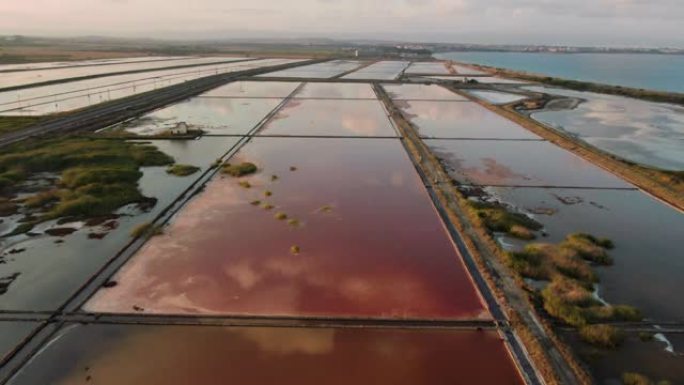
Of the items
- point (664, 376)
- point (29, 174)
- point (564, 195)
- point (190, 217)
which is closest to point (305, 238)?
point (190, 217)

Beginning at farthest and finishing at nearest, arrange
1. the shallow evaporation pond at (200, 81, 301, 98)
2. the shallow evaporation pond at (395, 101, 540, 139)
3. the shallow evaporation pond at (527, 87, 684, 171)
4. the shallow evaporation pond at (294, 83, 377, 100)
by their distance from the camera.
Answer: the shallow evaporation pond at (294, 83, 377, 100)
the shallow evaporation pond at (200, 81, 301, 98)
the shallow evaporation pond at (395, 101, 540, 139)
the shallow evaporation pond at (527, 87, 684, 171)

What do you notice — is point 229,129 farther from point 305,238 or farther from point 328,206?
point 305,238

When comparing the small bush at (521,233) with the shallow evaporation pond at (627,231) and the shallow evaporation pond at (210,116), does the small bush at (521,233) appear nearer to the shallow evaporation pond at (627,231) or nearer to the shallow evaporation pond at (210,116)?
the shallow evaporation pond at (627,231)

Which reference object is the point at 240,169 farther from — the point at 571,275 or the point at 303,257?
the point at 571,275

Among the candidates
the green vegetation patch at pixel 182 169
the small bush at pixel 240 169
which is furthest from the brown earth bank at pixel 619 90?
the green vegetation patch at pixel 182 169

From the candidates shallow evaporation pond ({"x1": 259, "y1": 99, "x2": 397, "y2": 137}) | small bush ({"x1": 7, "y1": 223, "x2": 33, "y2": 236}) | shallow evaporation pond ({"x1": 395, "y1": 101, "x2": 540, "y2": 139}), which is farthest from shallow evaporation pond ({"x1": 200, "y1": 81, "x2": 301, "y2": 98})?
small bush ({"x1": 7, "y1": 223, "x2": 33, "y2": 236})

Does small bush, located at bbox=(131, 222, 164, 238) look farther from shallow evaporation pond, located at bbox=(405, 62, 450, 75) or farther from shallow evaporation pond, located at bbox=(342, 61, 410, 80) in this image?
shallow evaporation pond, located at bbox=(405, 62, 450, 75)
